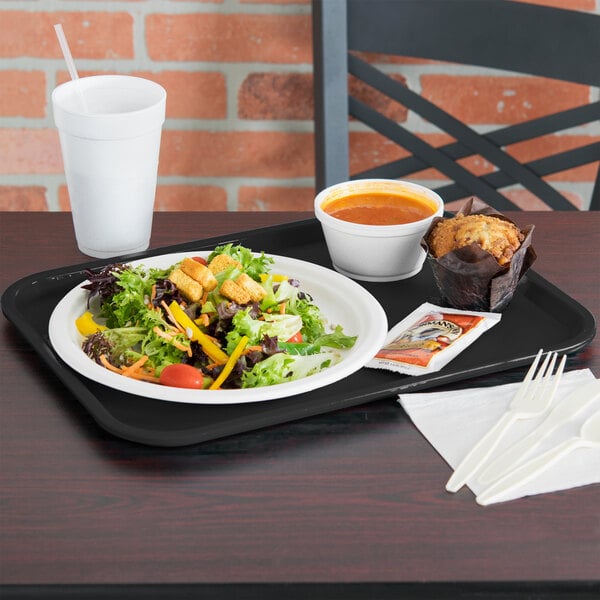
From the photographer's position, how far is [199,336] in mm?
1123

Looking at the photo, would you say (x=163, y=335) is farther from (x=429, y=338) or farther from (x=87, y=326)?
(x=429, y=338)

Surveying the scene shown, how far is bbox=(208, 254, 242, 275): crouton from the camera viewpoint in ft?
4.02

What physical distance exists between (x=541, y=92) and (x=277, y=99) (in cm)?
59

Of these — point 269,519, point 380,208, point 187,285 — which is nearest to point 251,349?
point 187,285

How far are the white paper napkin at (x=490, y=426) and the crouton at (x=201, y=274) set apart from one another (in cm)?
28

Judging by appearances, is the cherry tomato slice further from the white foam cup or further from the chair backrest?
the chair backrest

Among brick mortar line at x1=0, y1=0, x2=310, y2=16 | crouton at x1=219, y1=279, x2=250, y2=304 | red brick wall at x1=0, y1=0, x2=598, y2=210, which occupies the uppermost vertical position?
brick mortar line at x1=0, y1=0, x2=310, y2=16

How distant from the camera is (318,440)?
99cm

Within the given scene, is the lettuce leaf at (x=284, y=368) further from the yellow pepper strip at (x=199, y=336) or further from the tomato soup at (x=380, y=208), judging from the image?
the tomato soup at (x=380, y=208)

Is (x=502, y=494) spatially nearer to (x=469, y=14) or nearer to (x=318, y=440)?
(x=318, y=440)

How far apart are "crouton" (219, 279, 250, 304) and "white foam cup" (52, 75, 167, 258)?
0.33 m

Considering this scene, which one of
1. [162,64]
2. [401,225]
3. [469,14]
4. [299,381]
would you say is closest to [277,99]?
[162,64]

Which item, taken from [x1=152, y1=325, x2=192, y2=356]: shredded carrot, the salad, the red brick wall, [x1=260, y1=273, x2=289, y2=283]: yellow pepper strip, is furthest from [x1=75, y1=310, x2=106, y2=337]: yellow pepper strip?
the red brick wall

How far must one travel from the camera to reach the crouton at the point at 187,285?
3.84 feet
